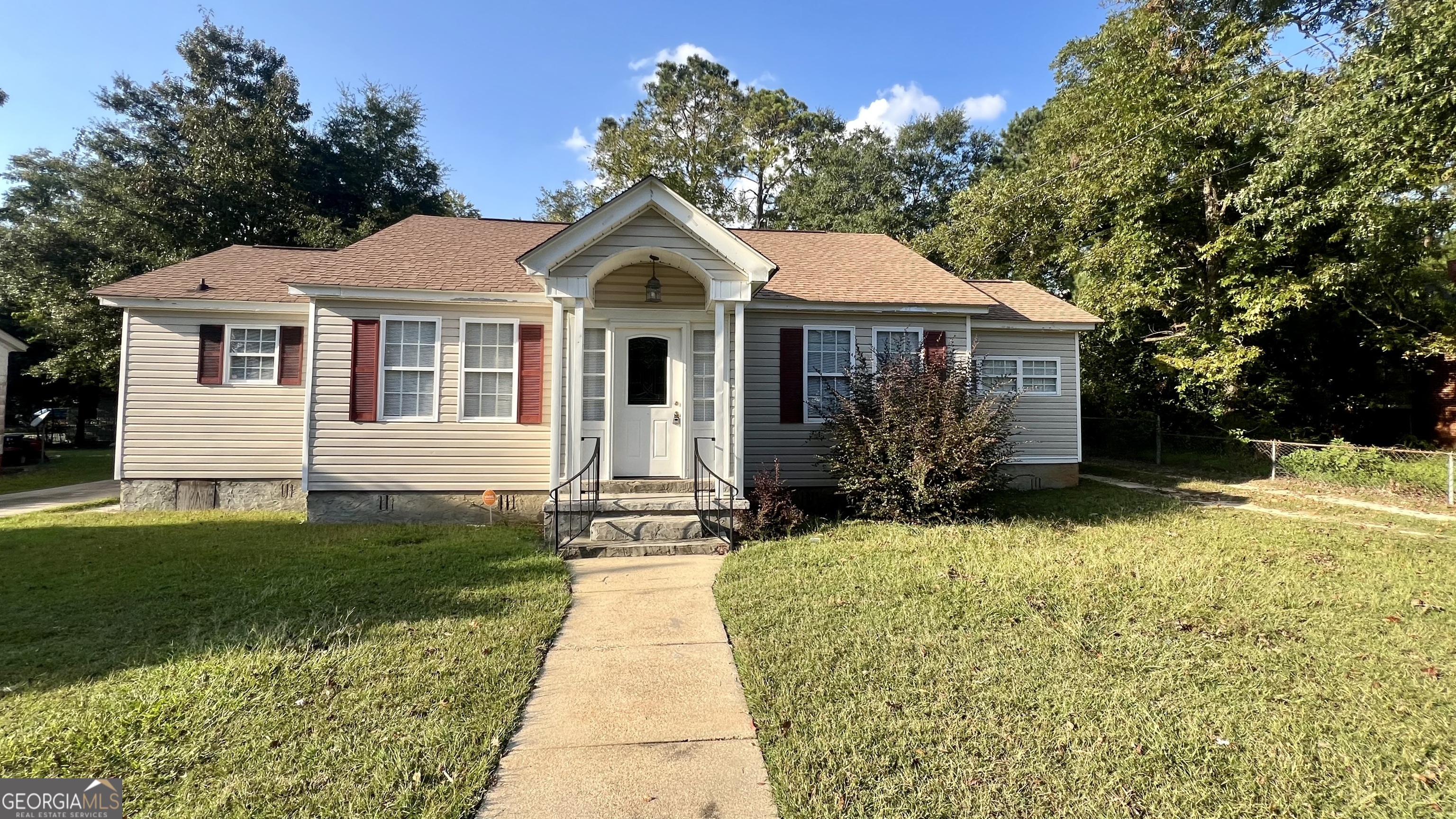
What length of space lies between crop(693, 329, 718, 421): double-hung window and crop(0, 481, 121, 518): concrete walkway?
35.5 ft

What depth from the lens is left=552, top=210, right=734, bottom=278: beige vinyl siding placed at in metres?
7.37

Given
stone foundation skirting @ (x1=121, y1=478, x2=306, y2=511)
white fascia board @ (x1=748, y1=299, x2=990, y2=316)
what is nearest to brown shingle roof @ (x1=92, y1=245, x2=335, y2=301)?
stone foundation skirting @ (x1=121, y1=478, x2=306, y2=511)

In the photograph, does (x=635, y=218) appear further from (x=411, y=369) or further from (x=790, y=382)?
(x=411, y=369)

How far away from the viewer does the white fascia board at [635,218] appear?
7172mm

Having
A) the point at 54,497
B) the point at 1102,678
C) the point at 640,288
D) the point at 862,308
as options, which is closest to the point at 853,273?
the point at 862,308

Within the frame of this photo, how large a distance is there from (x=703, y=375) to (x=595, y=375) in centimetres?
157

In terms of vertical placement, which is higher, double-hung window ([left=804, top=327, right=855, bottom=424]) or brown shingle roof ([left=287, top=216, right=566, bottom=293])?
brown shingle roof ([left=287, top=216, right=566, bottom=293])

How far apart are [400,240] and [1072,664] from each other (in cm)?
1093

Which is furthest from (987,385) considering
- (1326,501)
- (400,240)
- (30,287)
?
Answer: (30,287)

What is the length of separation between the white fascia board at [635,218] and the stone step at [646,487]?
2.89 m

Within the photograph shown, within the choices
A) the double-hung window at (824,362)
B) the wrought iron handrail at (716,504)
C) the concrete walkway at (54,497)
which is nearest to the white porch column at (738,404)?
the wrought iron handrail at (716,504)

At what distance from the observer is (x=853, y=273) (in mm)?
10398

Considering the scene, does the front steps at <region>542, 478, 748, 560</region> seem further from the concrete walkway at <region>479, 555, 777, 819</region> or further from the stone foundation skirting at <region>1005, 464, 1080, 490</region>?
the stone foundation skirting at <region>1005, 464, 1080, 490</region>

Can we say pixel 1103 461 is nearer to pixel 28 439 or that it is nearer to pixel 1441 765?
pixel 1441 765
